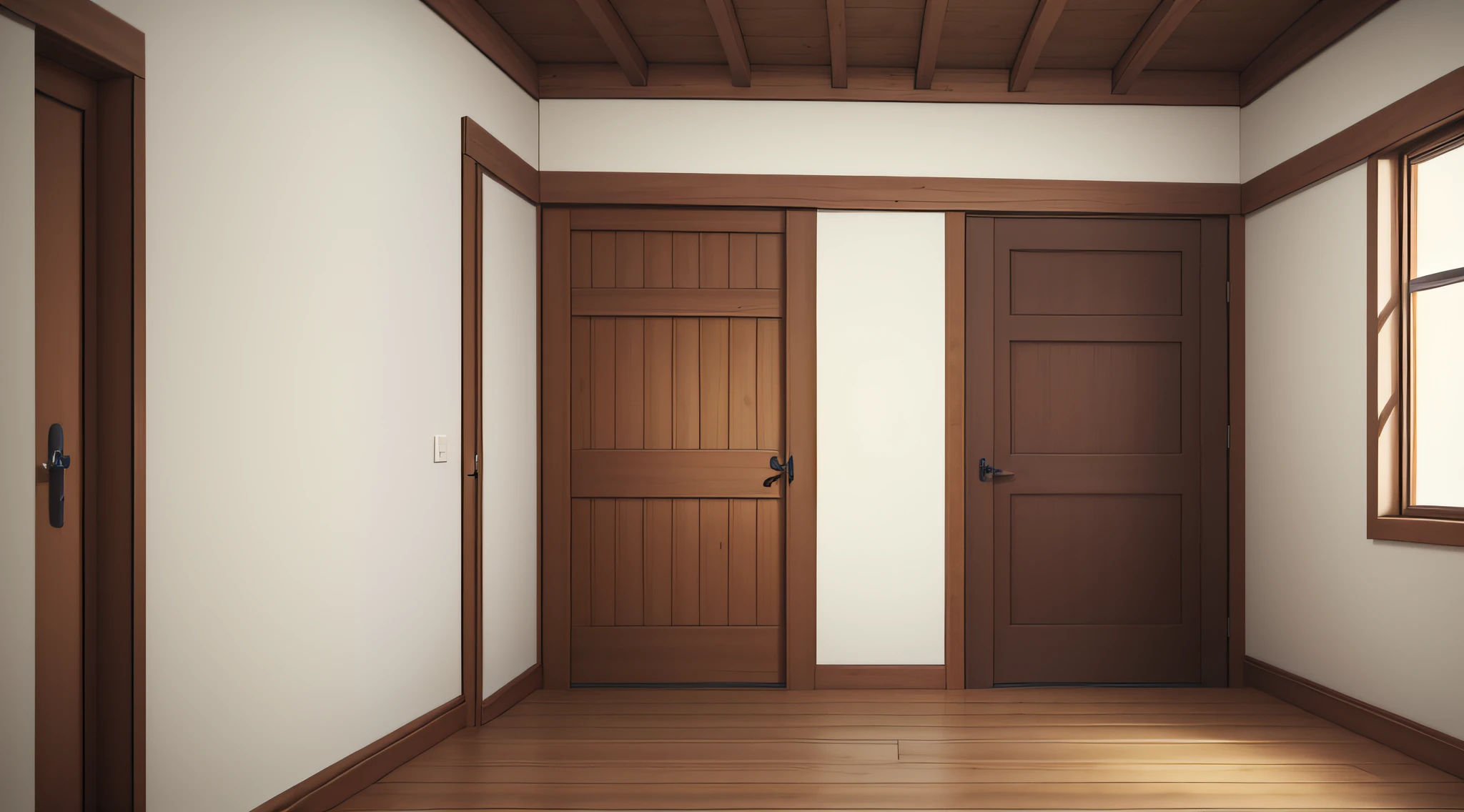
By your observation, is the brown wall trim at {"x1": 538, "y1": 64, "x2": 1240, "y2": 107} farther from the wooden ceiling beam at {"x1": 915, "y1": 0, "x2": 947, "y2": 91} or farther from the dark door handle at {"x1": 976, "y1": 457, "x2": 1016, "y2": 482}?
the dark door handle at {"x1": 976, "y1": 457, "x2": 1016, "y2": 482}

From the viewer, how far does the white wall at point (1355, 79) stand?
2832 mm

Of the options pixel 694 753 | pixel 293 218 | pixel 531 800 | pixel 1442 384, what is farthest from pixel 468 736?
pixel 1442 384

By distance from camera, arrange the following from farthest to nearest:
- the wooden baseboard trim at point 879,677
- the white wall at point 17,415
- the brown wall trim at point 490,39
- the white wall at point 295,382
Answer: the wooden baseboard trim at point 879,677 < the brown wall trim at point 490,39 < the white wall at point 295,382 < the white wall at point 17,415

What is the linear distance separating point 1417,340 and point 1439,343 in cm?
10

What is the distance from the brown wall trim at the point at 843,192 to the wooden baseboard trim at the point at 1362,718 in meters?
2.10

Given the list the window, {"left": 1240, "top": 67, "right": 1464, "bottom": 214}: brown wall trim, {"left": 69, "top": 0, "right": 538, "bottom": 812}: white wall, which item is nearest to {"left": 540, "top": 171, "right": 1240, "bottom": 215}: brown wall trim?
{"left": 1240, "top": 67, "right": 1464, "bottom": 214}: brown wall trim

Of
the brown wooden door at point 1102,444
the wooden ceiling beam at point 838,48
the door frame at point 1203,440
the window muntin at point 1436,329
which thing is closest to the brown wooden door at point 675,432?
the wooden ceiling beam at point 838,48

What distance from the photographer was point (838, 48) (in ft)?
11.6

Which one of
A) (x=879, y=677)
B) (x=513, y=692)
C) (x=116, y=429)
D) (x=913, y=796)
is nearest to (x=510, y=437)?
(x=513, y=692)

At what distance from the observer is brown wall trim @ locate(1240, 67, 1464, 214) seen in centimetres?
279

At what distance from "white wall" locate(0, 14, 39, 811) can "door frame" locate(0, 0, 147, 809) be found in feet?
0.48

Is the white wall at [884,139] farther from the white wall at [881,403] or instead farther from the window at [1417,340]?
the window at [1417,340]

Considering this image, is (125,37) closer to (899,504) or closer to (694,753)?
(694,753)

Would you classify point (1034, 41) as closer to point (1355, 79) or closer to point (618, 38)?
point (1355, 79)
